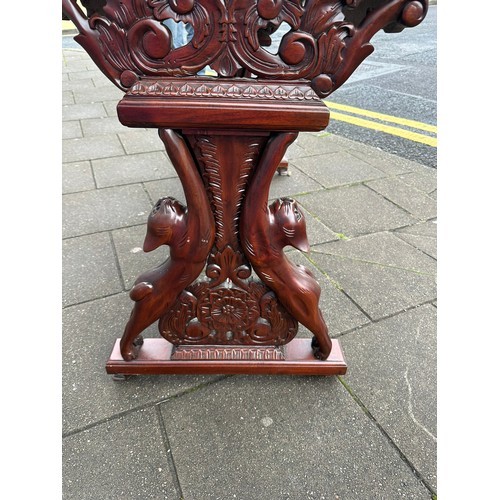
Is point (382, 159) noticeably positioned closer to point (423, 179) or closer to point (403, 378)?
point (423, 179)

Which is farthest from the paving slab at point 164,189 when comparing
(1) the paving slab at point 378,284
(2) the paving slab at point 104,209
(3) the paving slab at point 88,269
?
(1) the paving slab at point 378,284

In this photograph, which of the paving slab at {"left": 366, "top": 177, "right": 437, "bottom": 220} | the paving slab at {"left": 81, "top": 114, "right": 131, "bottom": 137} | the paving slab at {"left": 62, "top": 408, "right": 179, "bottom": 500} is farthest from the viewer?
the paving slab at {"left": 81, "top": 114, "right": 131, "bottom": 137}

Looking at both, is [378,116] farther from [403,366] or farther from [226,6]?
[226,6]

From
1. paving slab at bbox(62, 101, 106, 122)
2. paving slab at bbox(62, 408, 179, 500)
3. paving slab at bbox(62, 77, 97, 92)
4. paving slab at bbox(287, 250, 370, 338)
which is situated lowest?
paving slab at bbox(62, 77, 97, 92)

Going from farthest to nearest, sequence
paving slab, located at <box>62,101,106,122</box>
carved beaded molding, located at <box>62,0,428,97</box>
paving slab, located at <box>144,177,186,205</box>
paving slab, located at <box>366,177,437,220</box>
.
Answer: paving slab, located at <box>62,101,106,122</box> → paving slab, located at <box>144,177,186,205</box> → paving slab, located at <box>366,177,437,220</box> → carved beaded molding, located at <box>62,0,428,97</box>

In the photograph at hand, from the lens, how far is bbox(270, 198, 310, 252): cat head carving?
1171 mm

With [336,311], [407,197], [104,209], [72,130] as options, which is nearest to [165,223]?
[336,311]

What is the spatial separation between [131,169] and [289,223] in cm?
216

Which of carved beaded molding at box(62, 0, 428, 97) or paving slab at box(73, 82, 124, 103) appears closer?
carved beaded molding at box(62, 0, 428, 97)

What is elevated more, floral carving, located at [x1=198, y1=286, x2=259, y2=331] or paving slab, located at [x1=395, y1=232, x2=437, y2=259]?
floral carving, located at [x1=198, y1=286, x2=259, y2=331]

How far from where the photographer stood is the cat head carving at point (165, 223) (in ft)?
3.76

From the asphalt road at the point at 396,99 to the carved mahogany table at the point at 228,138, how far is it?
242 centimetres

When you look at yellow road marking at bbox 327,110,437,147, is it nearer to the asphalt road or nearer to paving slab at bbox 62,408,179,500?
the asphalt road

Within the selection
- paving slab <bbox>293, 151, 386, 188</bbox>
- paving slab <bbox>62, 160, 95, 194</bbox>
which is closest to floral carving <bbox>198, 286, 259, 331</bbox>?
paving slab <bbox>293, 151, 386, 188</bbox>
